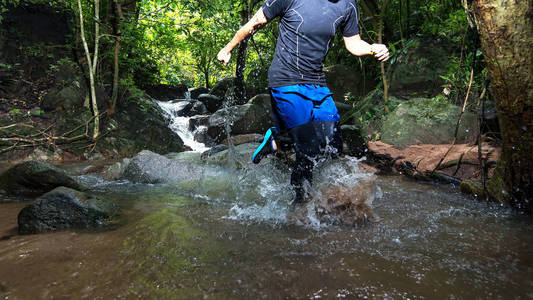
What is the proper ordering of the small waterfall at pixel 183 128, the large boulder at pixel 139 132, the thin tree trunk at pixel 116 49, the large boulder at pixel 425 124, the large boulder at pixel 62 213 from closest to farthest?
the large boulder at pixel 62 213 → the large boulder at pixel 425 124 → the thin tree trunk at pixel 116 49 → the large boulder at pixel 139 132 → the small waterfall at pixel 183 128

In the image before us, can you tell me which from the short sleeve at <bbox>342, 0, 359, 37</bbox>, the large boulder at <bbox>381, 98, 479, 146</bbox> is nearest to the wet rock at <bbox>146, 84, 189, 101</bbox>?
the large boulder at <bbox>381, 98, 479, 146</bbox>

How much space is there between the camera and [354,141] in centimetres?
680

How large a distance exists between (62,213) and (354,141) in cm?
570

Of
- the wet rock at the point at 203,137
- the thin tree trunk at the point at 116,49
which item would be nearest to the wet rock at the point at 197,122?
the wet rock at the point at 203,137

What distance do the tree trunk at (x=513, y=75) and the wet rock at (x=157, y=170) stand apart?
143 inches

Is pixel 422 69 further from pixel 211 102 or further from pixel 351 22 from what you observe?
pixel 211 102

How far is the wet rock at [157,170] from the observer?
4.43m

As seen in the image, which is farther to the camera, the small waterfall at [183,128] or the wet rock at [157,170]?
the small waterfall at [183,128]

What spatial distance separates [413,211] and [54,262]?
2.65 metres

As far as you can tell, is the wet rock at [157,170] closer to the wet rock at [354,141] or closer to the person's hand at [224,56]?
the person's hand at [224,56]

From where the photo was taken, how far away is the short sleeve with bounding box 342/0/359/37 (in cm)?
269

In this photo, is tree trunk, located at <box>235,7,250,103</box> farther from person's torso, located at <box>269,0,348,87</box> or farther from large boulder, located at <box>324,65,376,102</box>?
person's torso, located at <box>269,0,348,87</box>

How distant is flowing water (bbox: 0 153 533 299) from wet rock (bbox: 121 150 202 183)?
5.08ft

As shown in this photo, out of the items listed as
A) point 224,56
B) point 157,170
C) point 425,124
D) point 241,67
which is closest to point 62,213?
point 224,56
